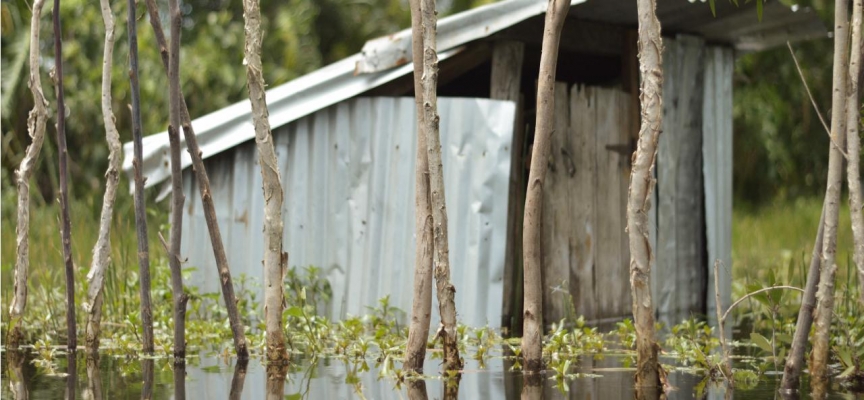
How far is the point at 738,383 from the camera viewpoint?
5.14m

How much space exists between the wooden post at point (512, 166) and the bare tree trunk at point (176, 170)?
8.38 feet

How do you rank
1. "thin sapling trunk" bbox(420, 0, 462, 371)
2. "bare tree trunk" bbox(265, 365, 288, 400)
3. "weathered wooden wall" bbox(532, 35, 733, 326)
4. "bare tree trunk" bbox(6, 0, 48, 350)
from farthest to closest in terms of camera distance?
"weathered wooden wall" bbox(532, 35, 733, 326) → "bare tree trunk" bbox(6, 0, 48, 350) → "thin sapling trunk" bbox(420, 0, 462, 371) → "bare tree trunk" bbox(265, 365, 288, 400)

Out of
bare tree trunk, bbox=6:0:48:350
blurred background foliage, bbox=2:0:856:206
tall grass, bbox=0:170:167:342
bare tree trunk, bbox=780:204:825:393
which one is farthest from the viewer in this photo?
blurred background foliage, bbox=2:0:856:206

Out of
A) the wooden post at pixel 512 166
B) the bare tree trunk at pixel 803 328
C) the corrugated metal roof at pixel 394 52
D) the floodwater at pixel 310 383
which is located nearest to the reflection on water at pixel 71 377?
the floodwater at pixel 310 383

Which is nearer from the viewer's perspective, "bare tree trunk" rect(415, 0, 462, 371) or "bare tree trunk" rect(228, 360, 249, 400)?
"bare tree trunk" rect(228, 360, 249, 400)

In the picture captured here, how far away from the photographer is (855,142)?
15.1ft

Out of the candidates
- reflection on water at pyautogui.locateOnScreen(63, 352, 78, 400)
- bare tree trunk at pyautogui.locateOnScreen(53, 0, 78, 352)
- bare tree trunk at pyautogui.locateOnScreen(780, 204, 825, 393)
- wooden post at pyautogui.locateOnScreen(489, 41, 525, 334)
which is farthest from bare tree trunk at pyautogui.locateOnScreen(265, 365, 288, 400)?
wooden post at pyautogui.locateOnScreen(489, 41, 525, 334)

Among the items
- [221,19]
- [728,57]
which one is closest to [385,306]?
[728,57]

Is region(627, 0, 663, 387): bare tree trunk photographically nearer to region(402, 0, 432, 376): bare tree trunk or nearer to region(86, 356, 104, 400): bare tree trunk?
region(402, 0, 432, 376): bare tree trunk

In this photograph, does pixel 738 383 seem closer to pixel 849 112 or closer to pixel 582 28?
pixel 849 112

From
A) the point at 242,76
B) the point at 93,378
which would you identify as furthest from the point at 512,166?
the point at 242,76

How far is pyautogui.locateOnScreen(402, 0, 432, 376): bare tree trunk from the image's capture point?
5195 mm

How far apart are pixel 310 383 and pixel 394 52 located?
2.83m

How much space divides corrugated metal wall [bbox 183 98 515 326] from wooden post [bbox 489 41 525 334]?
43cm
